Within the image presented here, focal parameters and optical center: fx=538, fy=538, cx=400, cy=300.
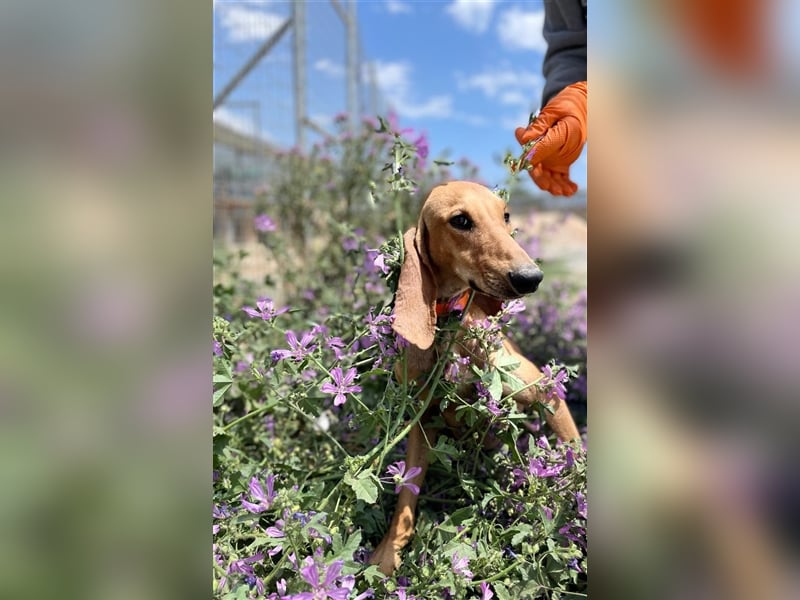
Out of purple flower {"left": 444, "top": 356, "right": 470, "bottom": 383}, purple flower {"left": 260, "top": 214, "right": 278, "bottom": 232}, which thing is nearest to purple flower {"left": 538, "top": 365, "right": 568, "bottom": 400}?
purple flower {"left": 444, "top": 356, "right": 470, "bottom": 383}

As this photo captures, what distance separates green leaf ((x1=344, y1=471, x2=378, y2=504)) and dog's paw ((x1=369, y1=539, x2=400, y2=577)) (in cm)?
27

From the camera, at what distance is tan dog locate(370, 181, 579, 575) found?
127cm

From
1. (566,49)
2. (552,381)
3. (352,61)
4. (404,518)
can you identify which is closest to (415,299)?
(552,381)

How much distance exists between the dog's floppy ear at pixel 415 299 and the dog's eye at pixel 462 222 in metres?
0.11

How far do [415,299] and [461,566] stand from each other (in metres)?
0.59

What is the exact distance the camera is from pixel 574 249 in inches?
221

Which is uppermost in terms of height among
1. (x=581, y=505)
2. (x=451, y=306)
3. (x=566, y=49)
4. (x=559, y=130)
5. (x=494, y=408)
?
(x=566, y=49)

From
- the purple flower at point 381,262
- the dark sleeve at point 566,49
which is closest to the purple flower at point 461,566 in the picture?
the purple flower at point 381,262

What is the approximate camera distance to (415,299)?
1.30m

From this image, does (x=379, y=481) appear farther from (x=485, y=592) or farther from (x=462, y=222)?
(x=462, y=222)

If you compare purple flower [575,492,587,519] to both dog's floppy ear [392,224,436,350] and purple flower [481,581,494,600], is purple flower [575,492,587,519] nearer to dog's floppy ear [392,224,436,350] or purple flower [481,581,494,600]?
purple flower [481,581,494,600]

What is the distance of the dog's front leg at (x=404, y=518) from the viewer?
51.2 inches
